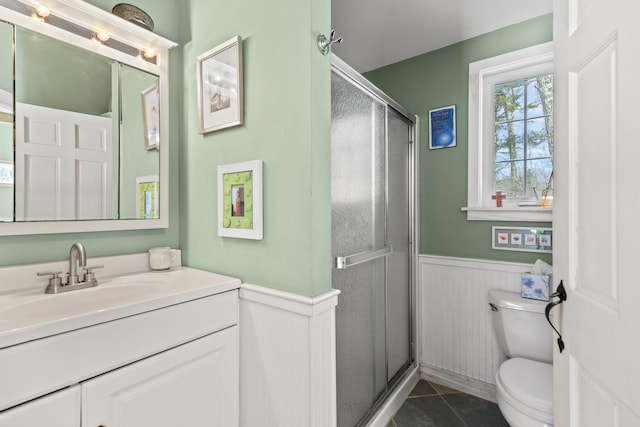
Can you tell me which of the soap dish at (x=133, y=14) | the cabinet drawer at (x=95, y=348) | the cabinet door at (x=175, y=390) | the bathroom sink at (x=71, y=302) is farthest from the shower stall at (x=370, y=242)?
the soap dish at (x=133, y=14)

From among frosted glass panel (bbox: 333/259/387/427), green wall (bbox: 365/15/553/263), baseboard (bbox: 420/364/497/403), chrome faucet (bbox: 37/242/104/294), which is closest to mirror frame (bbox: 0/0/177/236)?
chrome faucet (bbox: 37/242/104/294)

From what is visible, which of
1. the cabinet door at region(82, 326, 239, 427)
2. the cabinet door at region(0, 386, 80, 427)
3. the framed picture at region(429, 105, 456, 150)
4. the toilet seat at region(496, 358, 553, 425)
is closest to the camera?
the cabinet door at region(0, 386, 80, 427)

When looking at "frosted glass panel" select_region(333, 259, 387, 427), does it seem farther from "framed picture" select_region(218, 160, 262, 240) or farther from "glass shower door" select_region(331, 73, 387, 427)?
"framed picture" select_region(218, 160, 262, 240)

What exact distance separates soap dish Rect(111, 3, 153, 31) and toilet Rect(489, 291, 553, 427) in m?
2.43

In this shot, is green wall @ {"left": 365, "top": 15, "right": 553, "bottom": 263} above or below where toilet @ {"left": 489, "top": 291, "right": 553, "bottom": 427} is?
above

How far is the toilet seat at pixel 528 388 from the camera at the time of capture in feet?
4.25

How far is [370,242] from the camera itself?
1.71 m

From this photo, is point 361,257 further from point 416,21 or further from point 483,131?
point 416,21

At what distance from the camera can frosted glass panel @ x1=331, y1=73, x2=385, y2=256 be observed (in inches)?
55.7

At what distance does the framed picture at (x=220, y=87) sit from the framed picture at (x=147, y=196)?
36cm

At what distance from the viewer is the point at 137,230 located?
145 cm

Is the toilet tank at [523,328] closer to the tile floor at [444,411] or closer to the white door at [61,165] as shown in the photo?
the tile floor at [444,411]

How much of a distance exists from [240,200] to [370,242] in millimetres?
805

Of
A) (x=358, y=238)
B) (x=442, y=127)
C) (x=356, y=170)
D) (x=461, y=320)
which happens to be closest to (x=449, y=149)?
(x=442, y=127)
